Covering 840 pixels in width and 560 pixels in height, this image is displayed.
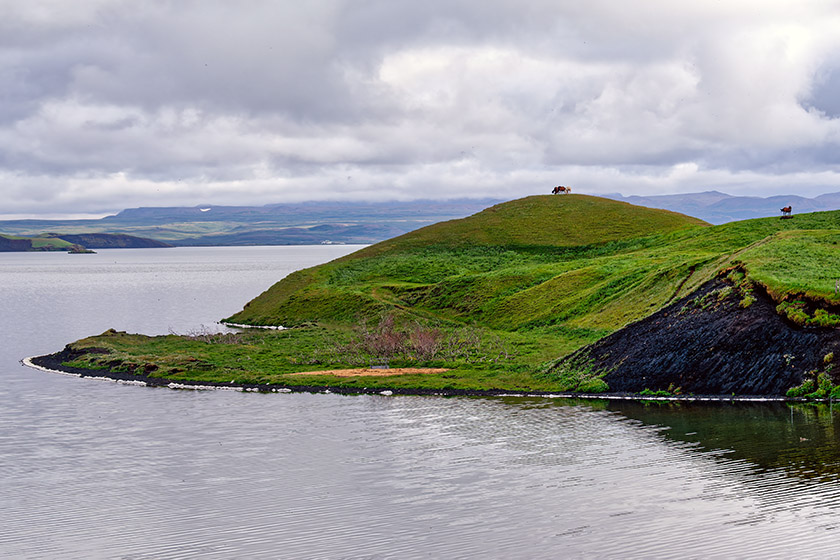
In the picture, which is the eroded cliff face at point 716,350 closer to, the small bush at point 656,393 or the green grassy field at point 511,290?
the small bush at point 656,393

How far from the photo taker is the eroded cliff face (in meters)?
47.7

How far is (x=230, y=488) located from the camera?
107ft

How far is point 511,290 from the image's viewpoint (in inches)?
4026

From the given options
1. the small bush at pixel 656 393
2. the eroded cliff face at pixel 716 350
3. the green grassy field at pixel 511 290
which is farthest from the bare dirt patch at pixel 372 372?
the small bush at pixel 656 393

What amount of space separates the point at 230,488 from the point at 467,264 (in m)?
100

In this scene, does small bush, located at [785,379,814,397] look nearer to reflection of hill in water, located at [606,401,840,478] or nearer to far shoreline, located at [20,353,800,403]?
far shoreline, located at [20,353,800,403]

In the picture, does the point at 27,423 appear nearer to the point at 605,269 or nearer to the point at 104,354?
the point at 104,354

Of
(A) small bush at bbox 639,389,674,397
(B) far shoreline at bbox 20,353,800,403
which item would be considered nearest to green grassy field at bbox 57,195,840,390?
(B) far shoreline at bbox 20,353,800,403

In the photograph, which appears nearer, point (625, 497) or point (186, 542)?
point (186, 542)

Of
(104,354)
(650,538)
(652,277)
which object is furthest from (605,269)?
(650,538)

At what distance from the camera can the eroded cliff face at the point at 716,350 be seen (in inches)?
1879

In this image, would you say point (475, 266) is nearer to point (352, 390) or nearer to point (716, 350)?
point (352, 390)

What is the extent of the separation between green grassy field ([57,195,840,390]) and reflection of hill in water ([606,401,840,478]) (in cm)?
744

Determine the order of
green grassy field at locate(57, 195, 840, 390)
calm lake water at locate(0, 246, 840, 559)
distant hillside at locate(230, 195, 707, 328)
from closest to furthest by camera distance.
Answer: calm lake water at locate(0, 246, 840, 559) < green grassy field at locate(57, 195, 840, 390) < distant hillside at locate(230, 195, 707, 328)
